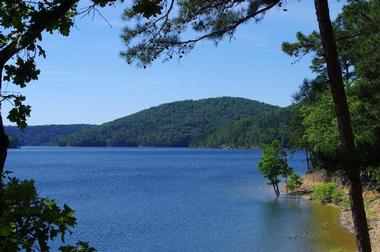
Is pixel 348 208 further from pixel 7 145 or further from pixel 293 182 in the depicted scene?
pixel 7 145

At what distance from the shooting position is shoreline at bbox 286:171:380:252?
2864 cm

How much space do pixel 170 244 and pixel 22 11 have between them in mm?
28897

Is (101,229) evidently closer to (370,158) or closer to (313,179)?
(370,158)

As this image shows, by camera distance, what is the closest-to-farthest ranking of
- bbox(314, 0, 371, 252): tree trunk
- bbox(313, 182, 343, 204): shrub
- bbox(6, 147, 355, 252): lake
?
→ bbox(314, 0, 371, 252): tree trunk < bbox(6, 147, 355, 252): lake < bbox(313, 182, 343, 204): shrub

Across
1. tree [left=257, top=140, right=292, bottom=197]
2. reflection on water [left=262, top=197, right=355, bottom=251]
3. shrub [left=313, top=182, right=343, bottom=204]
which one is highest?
tree [left=257, top=140, right=292, bottom=197]

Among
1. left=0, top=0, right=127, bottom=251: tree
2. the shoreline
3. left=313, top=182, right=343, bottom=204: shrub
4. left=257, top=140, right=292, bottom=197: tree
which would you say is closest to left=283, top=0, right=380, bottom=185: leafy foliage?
the shoreline

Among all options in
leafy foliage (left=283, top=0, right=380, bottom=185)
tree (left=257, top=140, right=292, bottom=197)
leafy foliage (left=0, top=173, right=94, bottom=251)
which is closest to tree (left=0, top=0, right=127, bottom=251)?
leafy foliage (left=0, top=173, right=94, bottom=251)

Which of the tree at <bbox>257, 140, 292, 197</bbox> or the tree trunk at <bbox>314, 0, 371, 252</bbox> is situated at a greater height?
the tree trunk at <bbox>314, 0, 371, 252</bbox>

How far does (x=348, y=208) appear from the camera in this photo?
40812 mm

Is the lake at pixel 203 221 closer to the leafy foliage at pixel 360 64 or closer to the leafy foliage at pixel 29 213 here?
the leafy foliage at pixel 360 64

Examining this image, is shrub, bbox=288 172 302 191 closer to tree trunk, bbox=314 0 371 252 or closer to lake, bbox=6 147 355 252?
lake, bbox=6 147 355 252

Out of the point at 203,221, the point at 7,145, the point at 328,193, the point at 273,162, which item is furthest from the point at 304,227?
the point at 7,145

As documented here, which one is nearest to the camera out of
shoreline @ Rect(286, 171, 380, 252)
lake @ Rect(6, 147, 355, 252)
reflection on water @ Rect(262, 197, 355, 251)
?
shoreline @ Rect(286, 171, 380, 252)

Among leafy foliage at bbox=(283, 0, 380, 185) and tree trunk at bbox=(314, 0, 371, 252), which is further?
leafy foliage at bbox=(283, 0, 380, 185)
